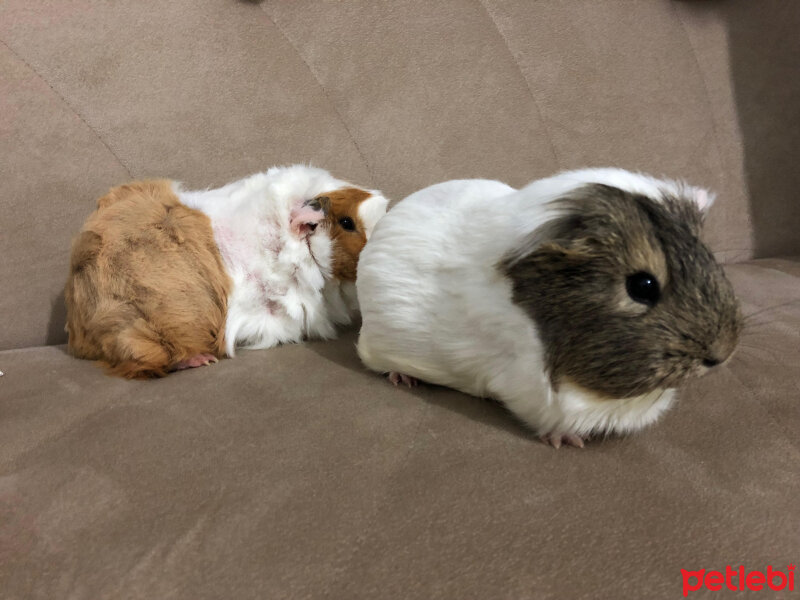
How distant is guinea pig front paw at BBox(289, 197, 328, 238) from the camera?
1.33 metres

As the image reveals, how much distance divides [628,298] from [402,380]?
18.3 inches

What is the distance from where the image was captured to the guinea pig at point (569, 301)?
2.48ft

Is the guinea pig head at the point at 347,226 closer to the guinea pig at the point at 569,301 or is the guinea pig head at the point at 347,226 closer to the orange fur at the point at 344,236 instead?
the orange fur at the point at 344,236

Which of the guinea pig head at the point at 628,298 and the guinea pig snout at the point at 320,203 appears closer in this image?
the guinea pig head at the point at 628,298

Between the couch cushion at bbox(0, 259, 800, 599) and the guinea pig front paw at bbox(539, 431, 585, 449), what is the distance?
19 millimetres

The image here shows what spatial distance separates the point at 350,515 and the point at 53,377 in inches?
30.7

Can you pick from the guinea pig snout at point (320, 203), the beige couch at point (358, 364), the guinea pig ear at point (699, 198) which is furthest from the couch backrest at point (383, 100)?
the guinea pig ear at point (699, 198)

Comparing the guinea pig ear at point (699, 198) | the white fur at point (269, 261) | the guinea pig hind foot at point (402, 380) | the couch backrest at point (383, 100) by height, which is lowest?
the guinea pig hind foot at point (402, 380)

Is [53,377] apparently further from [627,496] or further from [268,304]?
[627,496]

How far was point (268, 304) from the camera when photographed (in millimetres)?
1337
